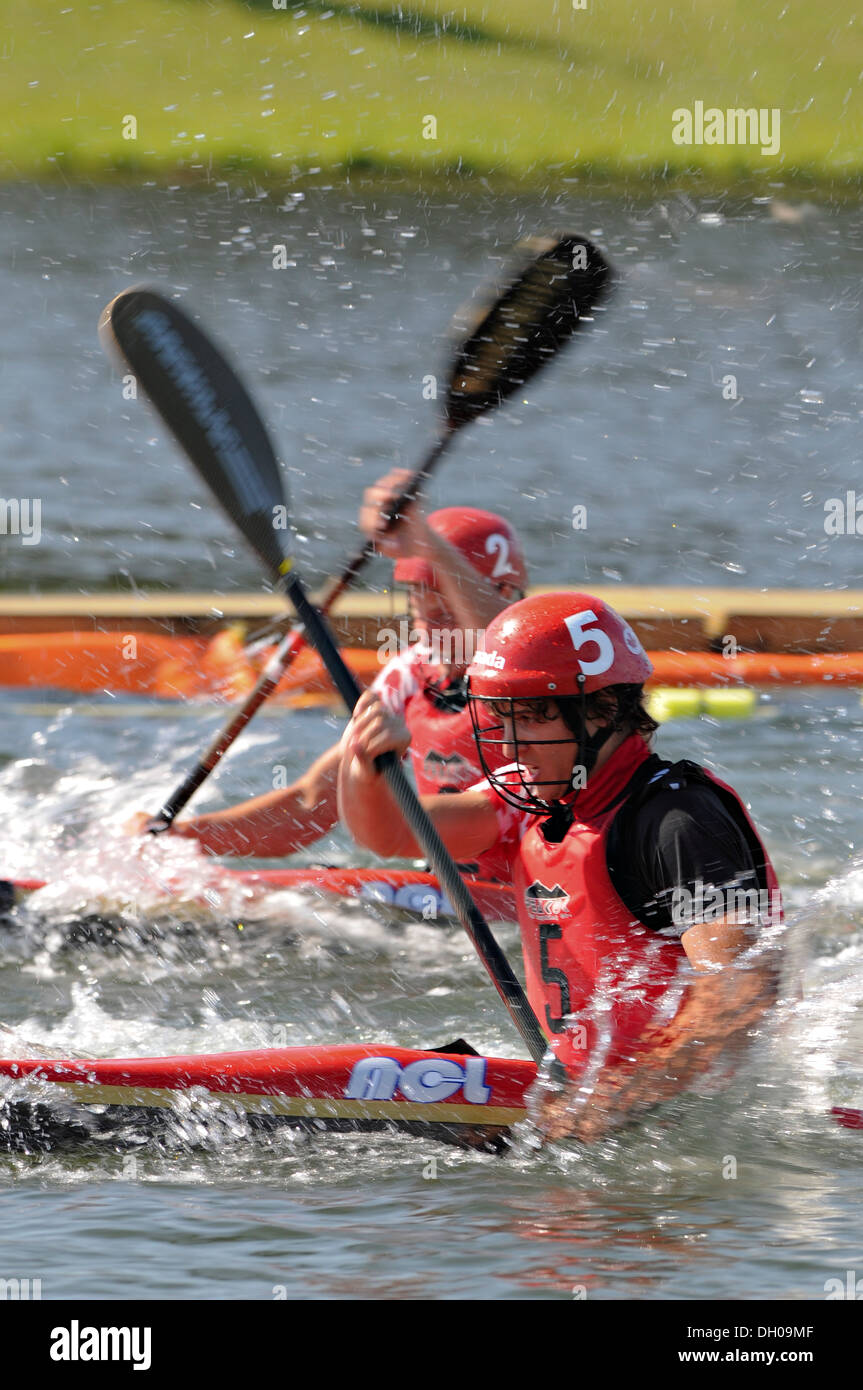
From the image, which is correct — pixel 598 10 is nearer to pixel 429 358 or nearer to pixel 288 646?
pixel 429 358

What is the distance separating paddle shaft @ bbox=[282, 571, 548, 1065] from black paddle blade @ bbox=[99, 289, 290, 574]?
632 millimetres

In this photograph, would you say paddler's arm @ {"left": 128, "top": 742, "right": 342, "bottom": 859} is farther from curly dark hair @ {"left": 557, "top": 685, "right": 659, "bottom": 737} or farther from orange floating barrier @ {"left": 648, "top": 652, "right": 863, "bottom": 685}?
orange floating barrier @ {"left": 648, "top": 652, "right": 863, "bottom": 685}

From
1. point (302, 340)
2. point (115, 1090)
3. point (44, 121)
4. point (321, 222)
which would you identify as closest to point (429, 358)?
point (302, 340)

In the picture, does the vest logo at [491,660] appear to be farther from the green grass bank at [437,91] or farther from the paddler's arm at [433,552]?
the green grass bank at [437,91]

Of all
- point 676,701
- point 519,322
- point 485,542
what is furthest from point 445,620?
point 676,701

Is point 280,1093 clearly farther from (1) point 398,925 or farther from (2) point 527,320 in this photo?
(2) point 527,320

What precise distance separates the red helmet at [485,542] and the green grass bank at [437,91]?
32208 mm

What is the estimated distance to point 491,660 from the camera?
3.93 m

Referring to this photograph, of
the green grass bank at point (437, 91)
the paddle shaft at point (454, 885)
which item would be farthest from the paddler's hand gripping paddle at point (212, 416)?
the green grass bank at point (437, 91)

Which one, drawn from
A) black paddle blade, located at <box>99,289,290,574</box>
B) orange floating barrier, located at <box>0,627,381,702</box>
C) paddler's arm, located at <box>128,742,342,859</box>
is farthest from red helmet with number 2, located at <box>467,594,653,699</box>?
orange floating barrier, located at <box>0,627,381,702</box>

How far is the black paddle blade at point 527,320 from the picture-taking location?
575 cm

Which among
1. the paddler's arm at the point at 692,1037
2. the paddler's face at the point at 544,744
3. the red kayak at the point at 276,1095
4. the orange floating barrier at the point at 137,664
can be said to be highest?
the paddler's face at the point at 544,744

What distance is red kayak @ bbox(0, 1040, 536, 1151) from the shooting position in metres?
4.06

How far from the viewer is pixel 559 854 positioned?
392 centimetres
